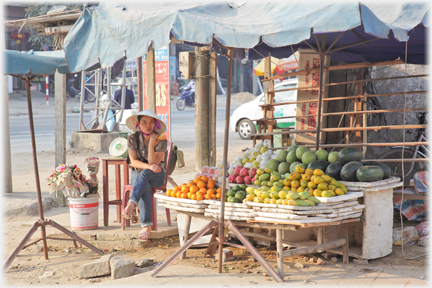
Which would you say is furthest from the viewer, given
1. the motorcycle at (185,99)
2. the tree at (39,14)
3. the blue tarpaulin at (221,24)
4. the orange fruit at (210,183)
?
the motorcycle at (185,99)

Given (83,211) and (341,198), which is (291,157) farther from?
(83,211)

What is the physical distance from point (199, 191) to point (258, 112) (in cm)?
897

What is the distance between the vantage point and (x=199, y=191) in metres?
4.45

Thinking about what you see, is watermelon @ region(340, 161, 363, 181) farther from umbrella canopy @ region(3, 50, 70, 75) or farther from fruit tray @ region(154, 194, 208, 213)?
umbrella canopy @ region(3, 50, 70, 75)

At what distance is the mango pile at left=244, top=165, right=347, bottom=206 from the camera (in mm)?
3857

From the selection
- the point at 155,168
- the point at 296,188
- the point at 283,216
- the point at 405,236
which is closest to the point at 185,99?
the point at 155,168

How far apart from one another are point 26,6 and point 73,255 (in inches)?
992

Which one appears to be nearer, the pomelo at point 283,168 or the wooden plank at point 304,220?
the wooden plank at point 304,220

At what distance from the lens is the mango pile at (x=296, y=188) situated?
3.86m

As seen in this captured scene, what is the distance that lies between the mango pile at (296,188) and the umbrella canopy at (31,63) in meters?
2.38

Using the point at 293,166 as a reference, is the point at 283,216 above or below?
below

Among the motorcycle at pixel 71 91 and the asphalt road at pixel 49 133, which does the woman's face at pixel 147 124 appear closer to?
the asphalt road at pixel 49 133

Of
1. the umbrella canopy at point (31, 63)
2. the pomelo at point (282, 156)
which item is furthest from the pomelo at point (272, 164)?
the umbrella canopy at point (31, 63)

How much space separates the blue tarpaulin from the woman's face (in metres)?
1.22
